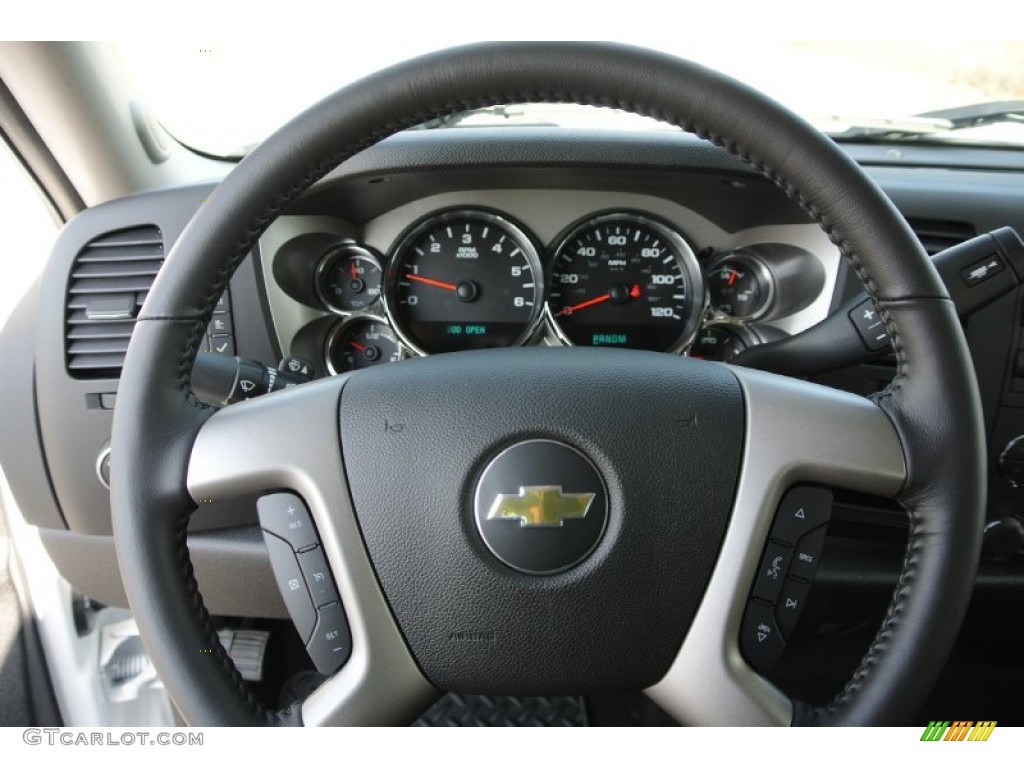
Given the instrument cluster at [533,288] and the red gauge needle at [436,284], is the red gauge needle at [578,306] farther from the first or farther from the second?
the red gauge needle at [436,284]

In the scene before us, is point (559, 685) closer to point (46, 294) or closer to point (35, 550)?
point (46, 294)

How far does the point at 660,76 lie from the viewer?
2.74 ft

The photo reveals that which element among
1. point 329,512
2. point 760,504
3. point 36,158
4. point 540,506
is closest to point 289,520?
point 329,512

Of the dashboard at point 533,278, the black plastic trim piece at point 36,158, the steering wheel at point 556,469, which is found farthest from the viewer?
the dashboard at point 533,278

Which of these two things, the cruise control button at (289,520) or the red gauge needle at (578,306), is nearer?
the cruise control button at (289,520)

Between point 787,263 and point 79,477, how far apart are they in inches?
62.6

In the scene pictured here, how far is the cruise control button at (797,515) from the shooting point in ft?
3.05

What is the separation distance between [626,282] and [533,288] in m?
0.23

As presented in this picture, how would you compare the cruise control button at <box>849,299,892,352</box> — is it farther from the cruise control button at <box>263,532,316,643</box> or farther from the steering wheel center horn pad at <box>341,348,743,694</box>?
the cruise control button at <box>263,532,316,643</box>

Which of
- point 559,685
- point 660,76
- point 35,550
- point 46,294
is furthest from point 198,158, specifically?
point 559,685

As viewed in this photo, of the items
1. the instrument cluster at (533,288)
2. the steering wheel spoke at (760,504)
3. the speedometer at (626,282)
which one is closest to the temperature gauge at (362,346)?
the instrument cluster at (533,288)

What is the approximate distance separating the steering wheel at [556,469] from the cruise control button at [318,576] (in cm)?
1

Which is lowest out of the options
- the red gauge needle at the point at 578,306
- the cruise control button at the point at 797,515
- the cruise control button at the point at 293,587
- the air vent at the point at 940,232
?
the cruise control button at the point at 293,587

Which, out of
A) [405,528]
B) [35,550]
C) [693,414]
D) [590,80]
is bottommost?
[35,550]
